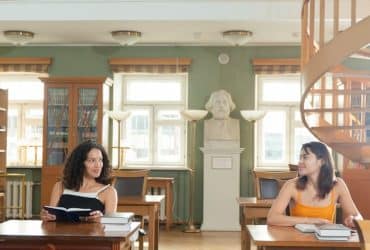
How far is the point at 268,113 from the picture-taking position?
9.12 metres

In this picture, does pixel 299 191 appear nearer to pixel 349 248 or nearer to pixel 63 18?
pixel 349 248

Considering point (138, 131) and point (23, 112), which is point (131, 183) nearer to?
point (138, 131)

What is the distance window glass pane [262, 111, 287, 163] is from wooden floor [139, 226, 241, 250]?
56.4 inches

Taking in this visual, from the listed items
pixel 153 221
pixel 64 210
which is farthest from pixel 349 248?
pixel 153 221

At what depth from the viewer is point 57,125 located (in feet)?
28.1

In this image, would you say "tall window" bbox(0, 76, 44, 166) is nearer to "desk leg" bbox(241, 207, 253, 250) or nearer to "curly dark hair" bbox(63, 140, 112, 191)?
"desk leg" bbox(241, 207, 253, 250)

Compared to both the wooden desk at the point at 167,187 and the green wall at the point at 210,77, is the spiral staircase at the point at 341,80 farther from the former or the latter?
the wooden desk at the point at 167,187

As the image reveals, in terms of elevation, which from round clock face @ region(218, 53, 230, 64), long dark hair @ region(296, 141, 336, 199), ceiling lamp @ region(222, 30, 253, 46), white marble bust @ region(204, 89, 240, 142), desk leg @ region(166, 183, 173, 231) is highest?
ceiling lamp @ region(222, 30, 253, 46)

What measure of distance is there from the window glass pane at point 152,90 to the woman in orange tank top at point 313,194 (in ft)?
17.2

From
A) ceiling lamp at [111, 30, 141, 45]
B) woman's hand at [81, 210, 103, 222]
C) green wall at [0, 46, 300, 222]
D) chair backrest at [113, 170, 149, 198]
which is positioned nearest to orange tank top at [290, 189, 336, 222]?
woman's hand at [81, 210, 103, 222]

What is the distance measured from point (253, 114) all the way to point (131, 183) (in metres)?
3.05

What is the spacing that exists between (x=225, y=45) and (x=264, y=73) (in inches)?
28.3

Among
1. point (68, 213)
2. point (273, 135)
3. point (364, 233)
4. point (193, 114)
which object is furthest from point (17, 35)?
point (364, 233)

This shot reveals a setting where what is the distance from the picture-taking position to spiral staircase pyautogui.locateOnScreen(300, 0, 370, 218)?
A: 442cm
